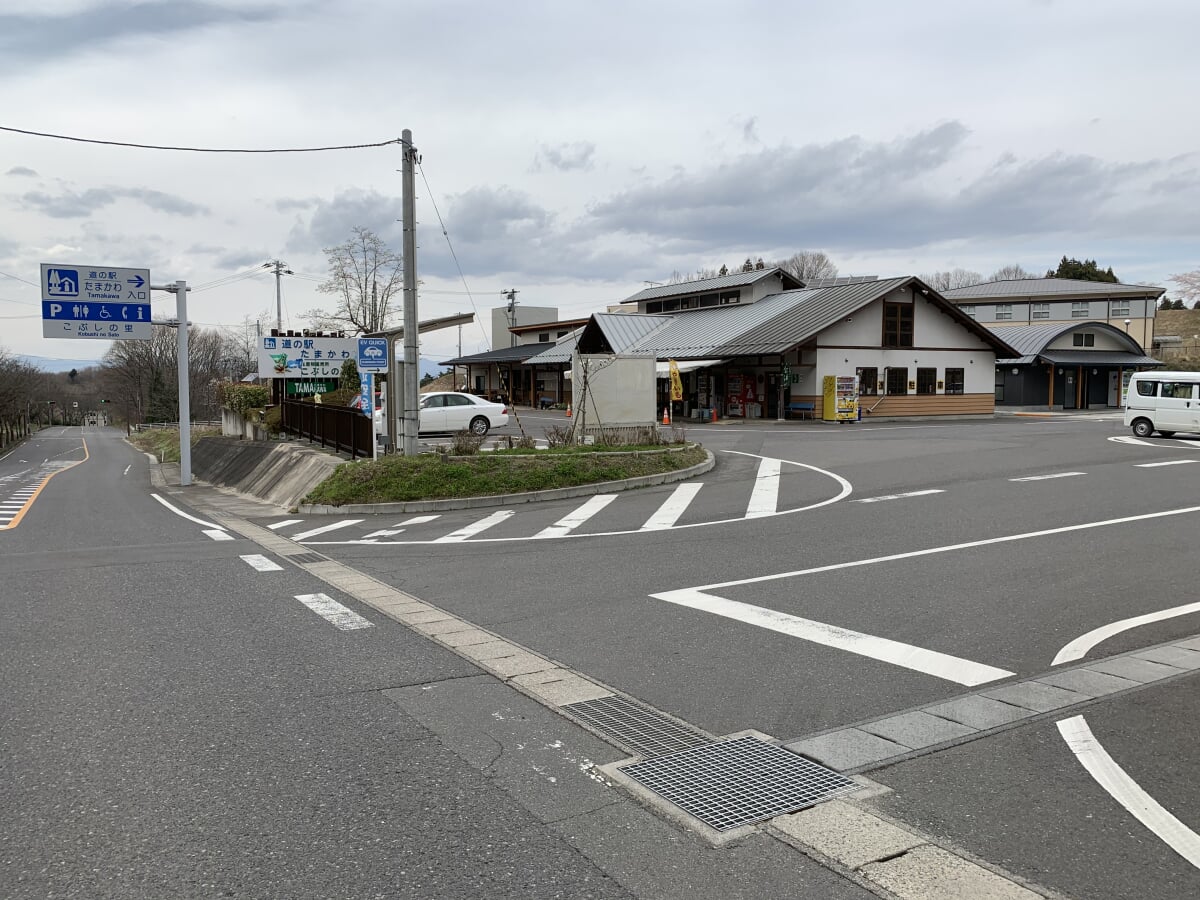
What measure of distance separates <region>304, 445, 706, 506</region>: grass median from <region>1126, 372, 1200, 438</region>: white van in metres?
17.7

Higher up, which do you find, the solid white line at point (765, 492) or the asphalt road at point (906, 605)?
the solid white line at point (765, 492)

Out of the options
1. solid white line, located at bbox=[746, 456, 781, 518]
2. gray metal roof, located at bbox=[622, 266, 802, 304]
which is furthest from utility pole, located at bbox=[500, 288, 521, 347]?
solid white line, located at bbox=[746, 456, 781, 518]

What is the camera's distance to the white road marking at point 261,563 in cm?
1049

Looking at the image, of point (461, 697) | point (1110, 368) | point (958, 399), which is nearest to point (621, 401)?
point (461, 697)

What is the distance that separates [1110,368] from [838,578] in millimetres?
49216

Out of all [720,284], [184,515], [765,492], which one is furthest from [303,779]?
[720,284]

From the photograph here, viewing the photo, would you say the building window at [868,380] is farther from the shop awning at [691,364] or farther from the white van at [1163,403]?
the white van at [1163,403]

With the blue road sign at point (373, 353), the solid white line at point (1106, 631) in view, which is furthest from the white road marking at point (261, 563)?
the solid white line at point (1106, 631)

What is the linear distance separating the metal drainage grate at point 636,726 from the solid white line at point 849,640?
189 centimetres

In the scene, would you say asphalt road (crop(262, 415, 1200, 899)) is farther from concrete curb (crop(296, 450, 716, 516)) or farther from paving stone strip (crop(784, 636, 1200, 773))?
concrete curb (crop(296, 450, 716, 516))

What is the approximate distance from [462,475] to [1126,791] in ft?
44.5

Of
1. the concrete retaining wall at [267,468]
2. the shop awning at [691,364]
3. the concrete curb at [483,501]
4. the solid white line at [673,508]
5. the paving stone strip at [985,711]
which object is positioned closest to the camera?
the paving stone strip at [985,711]

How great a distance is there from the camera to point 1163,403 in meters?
26.5

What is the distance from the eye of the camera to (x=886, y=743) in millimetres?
4809
